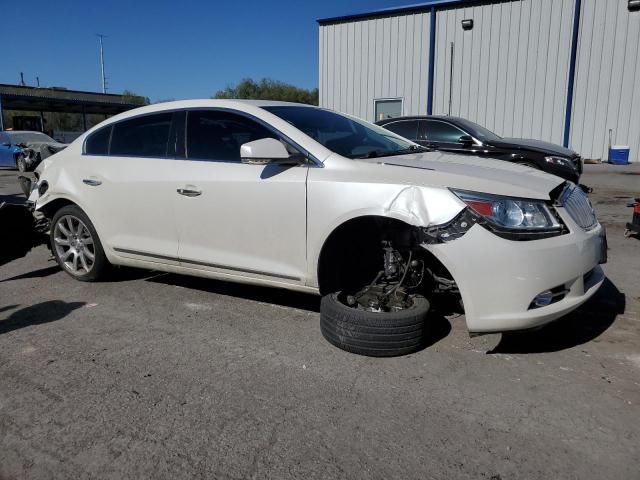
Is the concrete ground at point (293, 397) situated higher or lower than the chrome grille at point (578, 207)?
lower

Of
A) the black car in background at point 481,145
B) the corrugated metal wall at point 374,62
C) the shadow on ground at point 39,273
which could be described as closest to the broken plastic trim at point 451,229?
the shadow on ground at point 39,273

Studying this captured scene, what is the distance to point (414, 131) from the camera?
10.2 meters

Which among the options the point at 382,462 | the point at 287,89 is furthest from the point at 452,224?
the point at 287,89

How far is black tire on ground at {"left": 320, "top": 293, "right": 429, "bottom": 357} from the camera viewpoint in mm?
3402

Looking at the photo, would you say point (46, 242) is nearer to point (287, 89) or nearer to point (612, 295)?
point (612, 295)

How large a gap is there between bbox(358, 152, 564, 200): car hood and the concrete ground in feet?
3.51

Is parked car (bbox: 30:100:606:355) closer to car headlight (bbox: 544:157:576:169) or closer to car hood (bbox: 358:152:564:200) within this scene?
car hood (bbox: 358:152:564:200)

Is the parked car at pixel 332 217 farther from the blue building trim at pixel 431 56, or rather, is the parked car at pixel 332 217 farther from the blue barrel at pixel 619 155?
the blue building trim at pixel 431 56

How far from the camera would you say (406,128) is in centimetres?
1034

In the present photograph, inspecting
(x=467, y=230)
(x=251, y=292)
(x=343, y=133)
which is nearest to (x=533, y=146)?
(x=343, y=133)

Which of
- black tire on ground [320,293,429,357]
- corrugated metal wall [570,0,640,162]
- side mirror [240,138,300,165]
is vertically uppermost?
corrugated metal wall [570,0,640,162]

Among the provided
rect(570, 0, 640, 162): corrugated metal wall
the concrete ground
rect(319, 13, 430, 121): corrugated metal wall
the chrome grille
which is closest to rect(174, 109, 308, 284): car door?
the concrete ground

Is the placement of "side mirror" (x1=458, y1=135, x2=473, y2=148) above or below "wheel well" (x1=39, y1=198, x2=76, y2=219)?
above

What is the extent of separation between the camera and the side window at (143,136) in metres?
4.53
